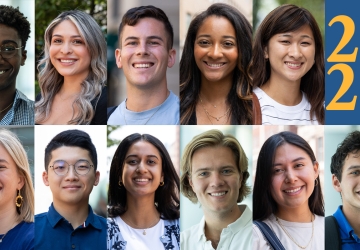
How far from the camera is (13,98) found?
547 centimetres

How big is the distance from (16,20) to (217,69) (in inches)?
64.2

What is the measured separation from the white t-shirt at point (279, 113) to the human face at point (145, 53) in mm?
776

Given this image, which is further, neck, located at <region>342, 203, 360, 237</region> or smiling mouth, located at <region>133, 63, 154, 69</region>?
neck, located at <region>342, 203, 360, 237</region>

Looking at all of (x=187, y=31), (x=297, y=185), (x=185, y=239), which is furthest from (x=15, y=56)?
(x=297, y=185)

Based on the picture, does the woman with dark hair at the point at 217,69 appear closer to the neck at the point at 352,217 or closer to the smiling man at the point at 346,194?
the smiling man at the point at 346,194

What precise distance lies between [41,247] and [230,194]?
1.54 meters

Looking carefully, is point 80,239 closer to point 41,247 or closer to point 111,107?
Result: point 41,247

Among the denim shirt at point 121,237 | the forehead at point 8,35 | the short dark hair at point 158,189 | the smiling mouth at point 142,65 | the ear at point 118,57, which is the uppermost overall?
the forehead at point 8,35

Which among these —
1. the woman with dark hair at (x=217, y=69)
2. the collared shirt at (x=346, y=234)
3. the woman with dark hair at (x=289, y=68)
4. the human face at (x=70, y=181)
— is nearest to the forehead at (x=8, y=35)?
the human face at (x=70, y=181)

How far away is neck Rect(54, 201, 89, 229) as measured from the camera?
541 cm

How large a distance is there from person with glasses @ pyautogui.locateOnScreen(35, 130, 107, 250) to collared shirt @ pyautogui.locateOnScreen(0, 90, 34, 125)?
28 cm

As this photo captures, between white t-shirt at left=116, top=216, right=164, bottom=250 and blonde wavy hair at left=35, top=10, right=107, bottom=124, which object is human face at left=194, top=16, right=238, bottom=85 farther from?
white t-shirt at left=116, top=216, right=164, bottom=250

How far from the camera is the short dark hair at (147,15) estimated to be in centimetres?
537

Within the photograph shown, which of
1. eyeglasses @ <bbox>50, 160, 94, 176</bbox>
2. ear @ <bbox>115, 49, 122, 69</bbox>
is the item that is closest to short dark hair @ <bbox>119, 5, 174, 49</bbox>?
ear @ <bbox>115, 49, 122, 69</bbox>
